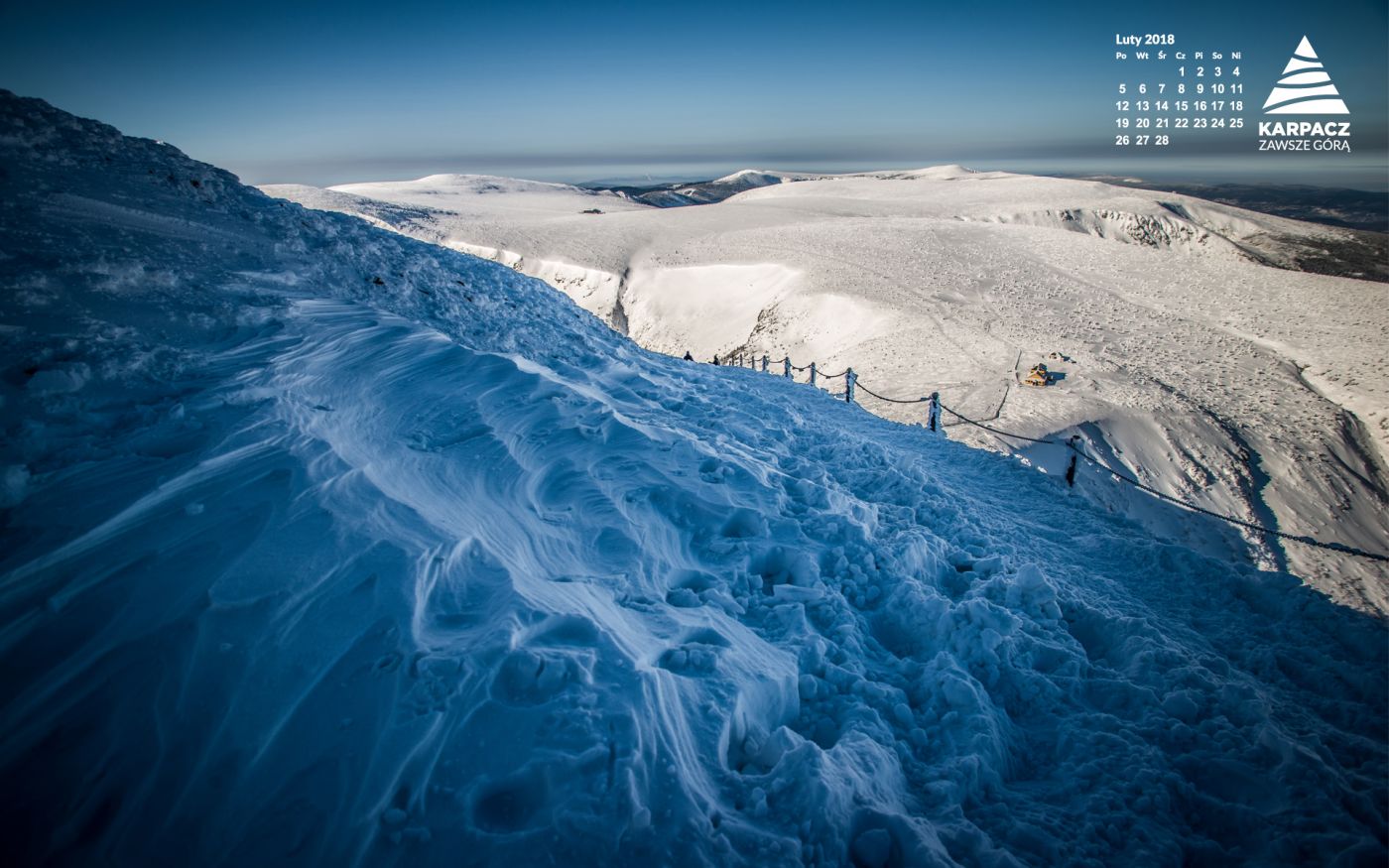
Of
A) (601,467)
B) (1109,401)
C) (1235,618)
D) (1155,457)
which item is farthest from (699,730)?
(1109,401)

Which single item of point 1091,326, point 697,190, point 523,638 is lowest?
point 523,638

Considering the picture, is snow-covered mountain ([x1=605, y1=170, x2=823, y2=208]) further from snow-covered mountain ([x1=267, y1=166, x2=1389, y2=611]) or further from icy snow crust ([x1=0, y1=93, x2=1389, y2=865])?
icy snow crust ([x1=0, y1=93, x2=1389, y2=865])

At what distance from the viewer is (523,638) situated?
2.98m

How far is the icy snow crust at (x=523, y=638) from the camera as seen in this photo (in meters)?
2.35

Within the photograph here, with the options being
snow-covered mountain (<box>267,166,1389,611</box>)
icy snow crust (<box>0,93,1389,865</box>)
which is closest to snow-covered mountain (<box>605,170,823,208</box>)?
snow-covered mountain (<box>267,166,1389,611</box>)

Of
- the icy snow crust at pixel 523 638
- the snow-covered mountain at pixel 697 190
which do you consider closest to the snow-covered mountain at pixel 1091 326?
the icy snow crust at pixel 523 638

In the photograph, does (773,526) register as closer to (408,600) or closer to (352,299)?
(408,600)

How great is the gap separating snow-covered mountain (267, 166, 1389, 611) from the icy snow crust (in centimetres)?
865

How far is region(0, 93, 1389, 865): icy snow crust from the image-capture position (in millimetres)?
2354

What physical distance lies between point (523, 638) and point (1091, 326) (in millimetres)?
25699

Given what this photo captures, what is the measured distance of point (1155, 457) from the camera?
43.2 ft

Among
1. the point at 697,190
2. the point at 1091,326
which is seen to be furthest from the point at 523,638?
the point at 697,190

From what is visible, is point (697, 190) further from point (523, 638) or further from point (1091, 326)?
point (523, 638)

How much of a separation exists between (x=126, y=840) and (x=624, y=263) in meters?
37.4
